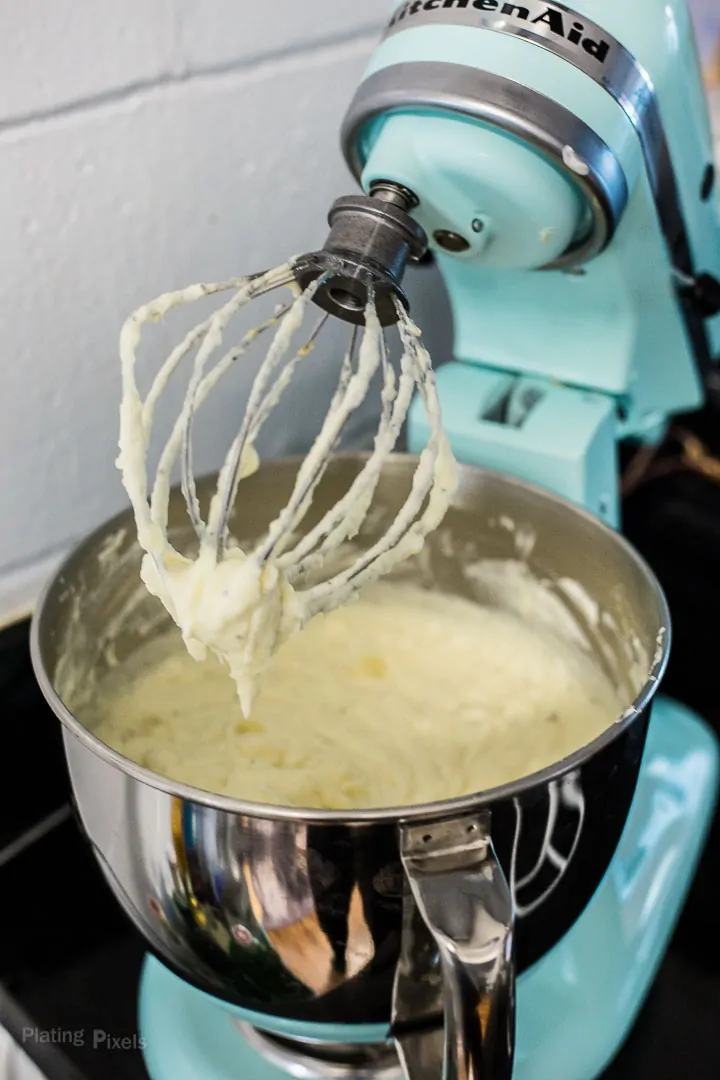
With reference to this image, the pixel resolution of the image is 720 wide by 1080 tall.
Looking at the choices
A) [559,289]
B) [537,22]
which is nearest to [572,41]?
[537,22]

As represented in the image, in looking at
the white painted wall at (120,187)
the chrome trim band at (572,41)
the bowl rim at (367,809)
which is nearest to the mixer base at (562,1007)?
the bowl rim at (367,809)

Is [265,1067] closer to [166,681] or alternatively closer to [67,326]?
[166,681]

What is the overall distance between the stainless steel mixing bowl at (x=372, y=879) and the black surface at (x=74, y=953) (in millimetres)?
73

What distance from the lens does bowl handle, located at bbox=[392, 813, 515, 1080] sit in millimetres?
349

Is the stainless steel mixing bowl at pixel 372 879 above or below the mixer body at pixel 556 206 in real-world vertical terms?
Answer: below

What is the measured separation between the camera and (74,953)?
601mm

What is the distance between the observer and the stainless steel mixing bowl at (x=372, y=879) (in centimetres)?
36

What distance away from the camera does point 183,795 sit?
0.37 metres

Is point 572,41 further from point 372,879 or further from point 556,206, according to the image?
point 372,879

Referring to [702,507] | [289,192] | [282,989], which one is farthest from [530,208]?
[702,507]

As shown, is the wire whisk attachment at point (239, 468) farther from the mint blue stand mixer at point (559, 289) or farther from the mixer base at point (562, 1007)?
the mixer base at point (562, 1007)

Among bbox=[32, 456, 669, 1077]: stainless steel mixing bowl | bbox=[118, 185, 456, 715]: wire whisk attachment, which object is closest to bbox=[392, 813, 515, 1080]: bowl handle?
bbox=[32, 456, 669, 1077]: stainless steel mixing bowl

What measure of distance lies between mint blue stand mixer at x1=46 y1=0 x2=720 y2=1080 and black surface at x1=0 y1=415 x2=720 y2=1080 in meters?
0.02

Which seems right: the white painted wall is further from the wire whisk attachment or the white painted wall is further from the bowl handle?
the bowl handle
